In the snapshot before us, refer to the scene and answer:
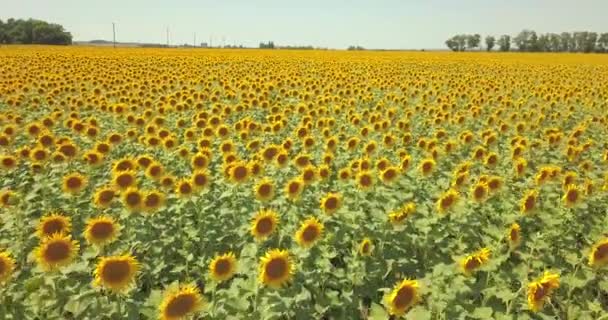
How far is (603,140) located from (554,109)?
158 inches

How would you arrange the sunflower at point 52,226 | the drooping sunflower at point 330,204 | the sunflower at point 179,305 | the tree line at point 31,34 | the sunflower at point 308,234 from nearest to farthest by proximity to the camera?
the sunflower at point 179,305
the sunflower at point 52,226
the sunflower at point 308,234
the drooping sunflower at point 330,204
the tree line at point 31,34

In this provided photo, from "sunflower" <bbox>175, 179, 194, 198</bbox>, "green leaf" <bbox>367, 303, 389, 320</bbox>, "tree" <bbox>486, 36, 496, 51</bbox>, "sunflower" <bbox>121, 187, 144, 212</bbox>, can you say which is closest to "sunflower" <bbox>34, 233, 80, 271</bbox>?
"sunflower" <bbox>121, 187, 144, 212</bbox>

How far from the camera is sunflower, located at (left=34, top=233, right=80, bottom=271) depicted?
3576 mm

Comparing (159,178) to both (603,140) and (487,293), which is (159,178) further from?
(603,140)

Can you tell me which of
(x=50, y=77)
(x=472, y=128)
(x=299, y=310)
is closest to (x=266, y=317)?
(x=299, y=310)

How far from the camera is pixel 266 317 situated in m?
3.44

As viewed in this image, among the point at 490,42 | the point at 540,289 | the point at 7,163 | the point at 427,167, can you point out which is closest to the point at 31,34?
the point at 7,163

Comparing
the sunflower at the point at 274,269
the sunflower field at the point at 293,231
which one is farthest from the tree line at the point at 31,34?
the sunflower at the point at 274,269

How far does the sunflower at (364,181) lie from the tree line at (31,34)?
8781 centimetres

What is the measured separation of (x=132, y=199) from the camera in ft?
15.8

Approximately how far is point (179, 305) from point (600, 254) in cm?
332

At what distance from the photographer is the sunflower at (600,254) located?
371 centimetres

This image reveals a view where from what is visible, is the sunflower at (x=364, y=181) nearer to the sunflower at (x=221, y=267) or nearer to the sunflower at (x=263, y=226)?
the sunflower at (x=263, y=226)

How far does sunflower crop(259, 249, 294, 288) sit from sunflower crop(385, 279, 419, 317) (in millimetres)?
793
